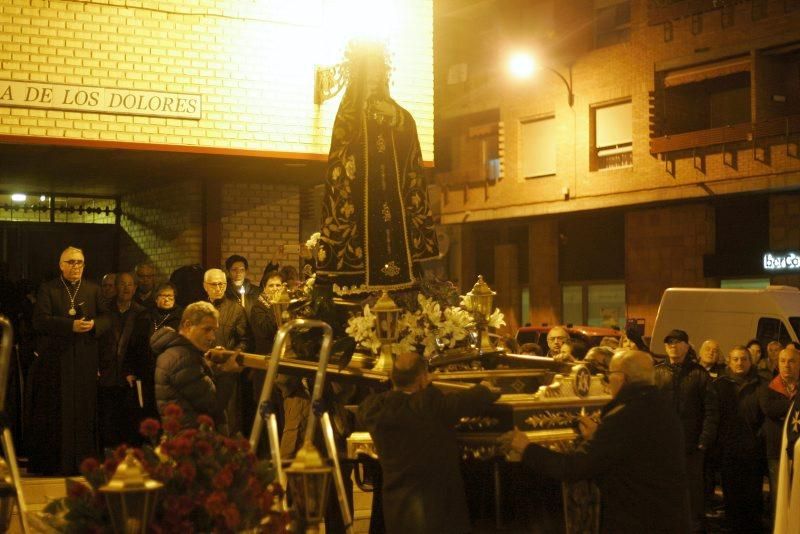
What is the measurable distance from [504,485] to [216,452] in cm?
296

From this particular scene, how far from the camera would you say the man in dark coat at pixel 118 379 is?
11766mm

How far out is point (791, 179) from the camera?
2778cm

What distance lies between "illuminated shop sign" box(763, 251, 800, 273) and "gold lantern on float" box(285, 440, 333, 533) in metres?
24.1

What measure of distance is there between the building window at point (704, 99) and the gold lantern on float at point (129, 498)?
2638cm

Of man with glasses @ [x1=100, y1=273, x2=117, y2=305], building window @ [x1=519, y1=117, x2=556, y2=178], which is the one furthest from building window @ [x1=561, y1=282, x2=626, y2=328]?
man with glasses @ [x1=100, y1=273, x2=117, y2=305]

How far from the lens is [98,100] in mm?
13961

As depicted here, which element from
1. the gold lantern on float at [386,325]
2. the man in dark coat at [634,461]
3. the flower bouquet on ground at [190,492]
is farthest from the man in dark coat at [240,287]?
the flower bouquet on ground at [190,492]

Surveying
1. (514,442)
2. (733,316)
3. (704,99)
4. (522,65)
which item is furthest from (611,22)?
(514,442)

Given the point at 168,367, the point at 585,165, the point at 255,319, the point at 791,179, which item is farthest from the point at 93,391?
the point at 585,165

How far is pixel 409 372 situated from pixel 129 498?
2469mm

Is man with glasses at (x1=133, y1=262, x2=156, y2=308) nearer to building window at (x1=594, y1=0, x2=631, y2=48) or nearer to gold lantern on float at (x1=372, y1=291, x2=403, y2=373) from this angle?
gold lantern on float at (x1=372, y1=291, x2=403, y2=373)

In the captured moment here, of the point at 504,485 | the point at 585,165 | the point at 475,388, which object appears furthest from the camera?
the point at 585,165

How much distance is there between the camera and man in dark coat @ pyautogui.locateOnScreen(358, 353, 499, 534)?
7.29 meters

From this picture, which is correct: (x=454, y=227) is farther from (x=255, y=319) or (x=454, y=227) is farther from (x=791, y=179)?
(x=255, y=319)
